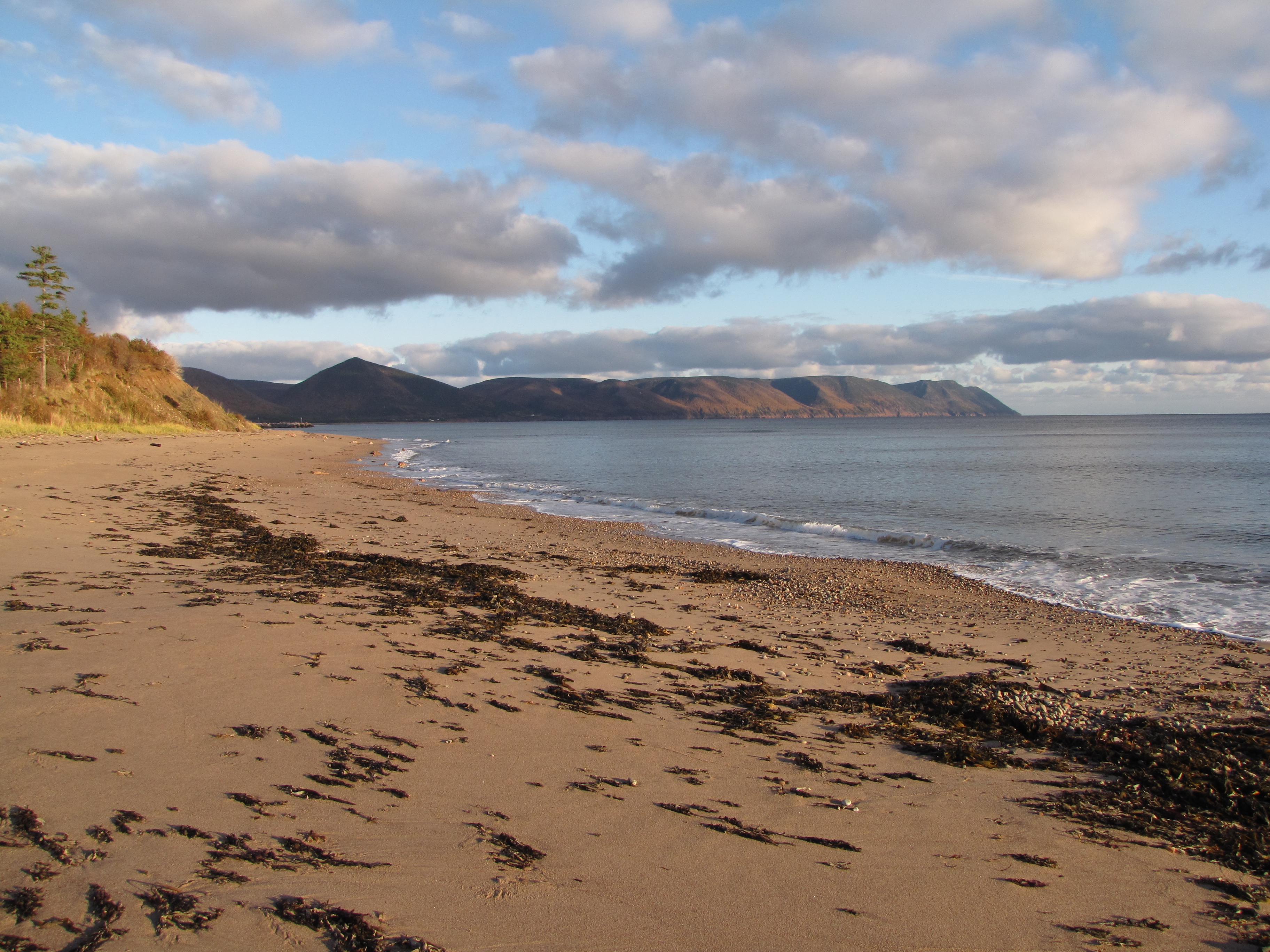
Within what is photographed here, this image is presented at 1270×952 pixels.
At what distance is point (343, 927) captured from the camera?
278 cm

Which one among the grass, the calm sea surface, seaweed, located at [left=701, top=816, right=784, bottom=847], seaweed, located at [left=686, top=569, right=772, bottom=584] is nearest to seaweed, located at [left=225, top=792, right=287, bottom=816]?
seaweed, located at [left=701, top=816, right=784, bottom=847]

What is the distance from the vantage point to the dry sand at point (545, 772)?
117 inches

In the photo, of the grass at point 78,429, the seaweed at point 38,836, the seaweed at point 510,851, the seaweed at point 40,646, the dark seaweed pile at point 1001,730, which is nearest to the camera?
the seaweed at point 38,836

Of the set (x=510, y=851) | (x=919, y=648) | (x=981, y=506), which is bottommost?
(x=919, y=648)

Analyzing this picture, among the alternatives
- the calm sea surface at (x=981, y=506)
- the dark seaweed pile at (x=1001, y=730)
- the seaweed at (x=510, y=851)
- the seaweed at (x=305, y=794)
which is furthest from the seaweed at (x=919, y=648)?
the seaweed at (x=305, y=794)

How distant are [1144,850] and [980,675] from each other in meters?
3.15

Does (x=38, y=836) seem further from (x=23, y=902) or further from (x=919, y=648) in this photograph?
(x=919, y=648)

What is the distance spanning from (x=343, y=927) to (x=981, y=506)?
84.6 feet

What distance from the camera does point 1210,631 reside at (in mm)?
9234

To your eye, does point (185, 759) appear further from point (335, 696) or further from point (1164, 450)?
point (1164, 450)

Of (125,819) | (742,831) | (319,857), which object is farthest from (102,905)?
(742,831)

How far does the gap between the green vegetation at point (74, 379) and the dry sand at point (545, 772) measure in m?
35.0

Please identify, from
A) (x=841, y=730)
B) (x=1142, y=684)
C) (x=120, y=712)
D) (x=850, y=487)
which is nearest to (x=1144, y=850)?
(x=841, y=730)

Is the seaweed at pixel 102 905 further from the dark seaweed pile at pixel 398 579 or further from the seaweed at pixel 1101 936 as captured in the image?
the dark seaweed pile at pixel 398 579
